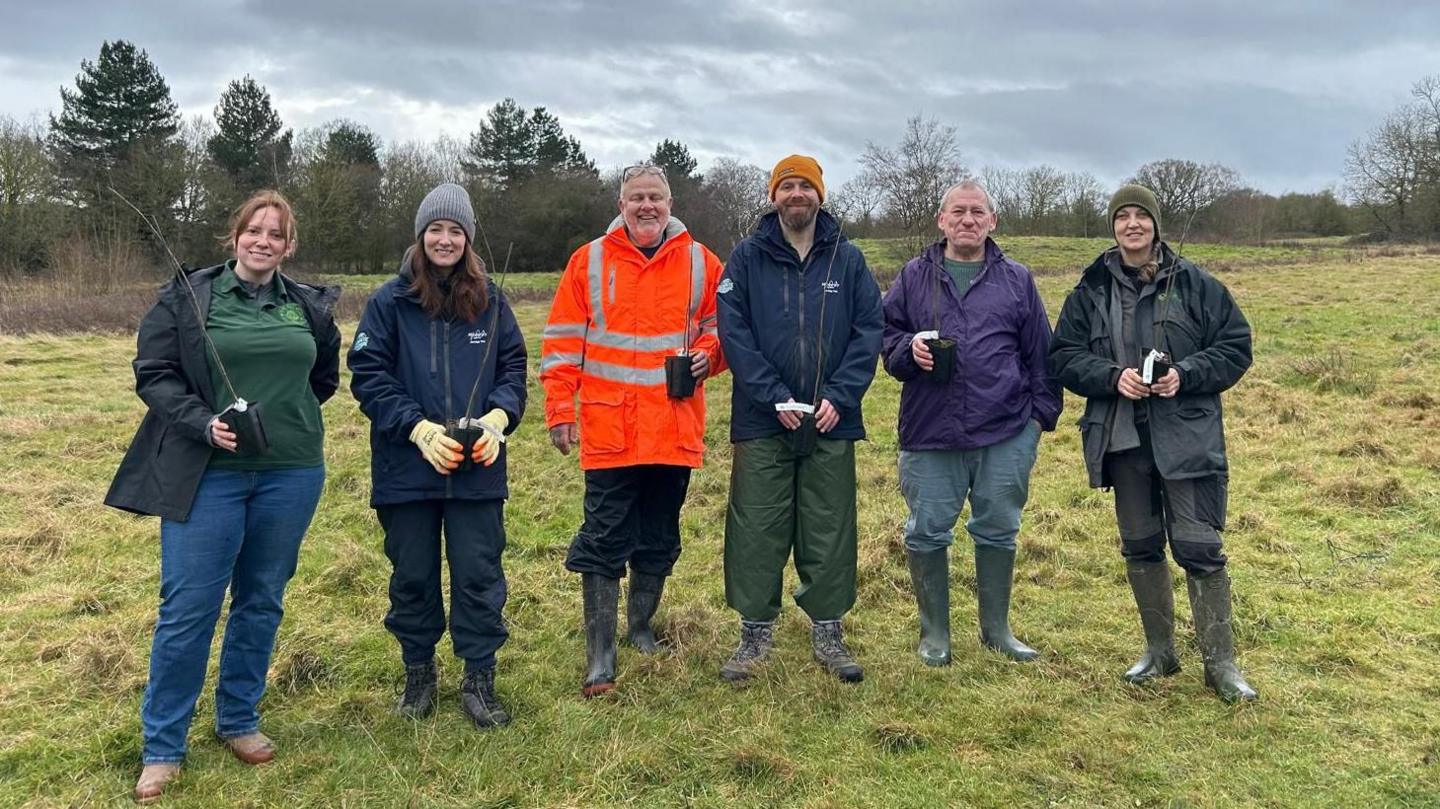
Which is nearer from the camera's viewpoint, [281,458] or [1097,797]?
[1097,797]

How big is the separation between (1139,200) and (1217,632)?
1.92m

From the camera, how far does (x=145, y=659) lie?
4.27m

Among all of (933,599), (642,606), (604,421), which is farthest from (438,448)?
(933,599)

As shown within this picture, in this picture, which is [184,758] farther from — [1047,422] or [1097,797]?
[1047,422]

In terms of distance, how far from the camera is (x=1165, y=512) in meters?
3.94

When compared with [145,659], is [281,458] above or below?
above

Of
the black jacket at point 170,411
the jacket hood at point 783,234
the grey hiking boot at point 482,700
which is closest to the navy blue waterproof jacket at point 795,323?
the jacket hood at point 783,234

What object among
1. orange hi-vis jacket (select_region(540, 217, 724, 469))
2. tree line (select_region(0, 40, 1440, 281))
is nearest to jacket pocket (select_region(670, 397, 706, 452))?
orange hi-vis jacket (select_region(540, 217, 724, 469))

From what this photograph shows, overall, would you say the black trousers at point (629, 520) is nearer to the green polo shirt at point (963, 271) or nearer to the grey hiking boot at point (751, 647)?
the grey hiking boot at point (751, 647)

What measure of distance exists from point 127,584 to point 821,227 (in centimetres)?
463

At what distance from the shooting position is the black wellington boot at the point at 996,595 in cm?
438

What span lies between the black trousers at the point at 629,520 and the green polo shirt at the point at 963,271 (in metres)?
1.62

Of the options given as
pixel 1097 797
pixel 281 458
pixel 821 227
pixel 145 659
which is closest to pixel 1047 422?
pixel 821 227

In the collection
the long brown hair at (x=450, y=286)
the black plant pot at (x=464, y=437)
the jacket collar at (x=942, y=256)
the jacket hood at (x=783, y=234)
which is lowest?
the black plant pot at (x=464, y=437)
